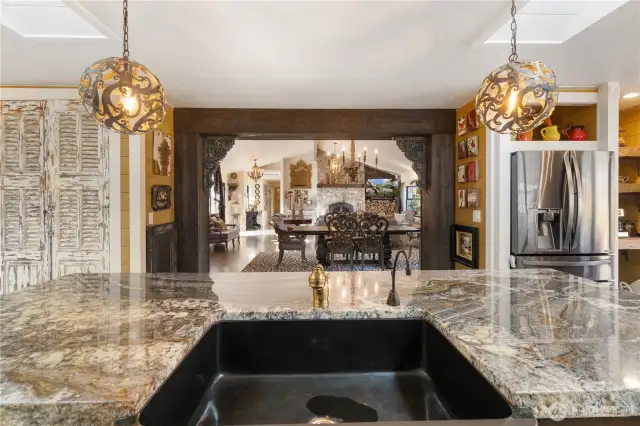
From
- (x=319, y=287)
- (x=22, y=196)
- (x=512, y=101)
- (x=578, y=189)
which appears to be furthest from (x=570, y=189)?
(x=22, y=196)

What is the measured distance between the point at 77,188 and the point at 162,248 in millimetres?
1007

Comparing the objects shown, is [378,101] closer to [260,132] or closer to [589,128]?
[260,132]

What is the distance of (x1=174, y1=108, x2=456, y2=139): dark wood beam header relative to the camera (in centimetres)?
435

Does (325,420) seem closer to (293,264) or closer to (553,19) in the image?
(553,19)

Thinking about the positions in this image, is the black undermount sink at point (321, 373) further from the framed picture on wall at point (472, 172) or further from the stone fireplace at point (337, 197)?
the stone fireplace at point (337, 197)

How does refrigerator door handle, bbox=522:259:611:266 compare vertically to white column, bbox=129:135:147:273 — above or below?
below

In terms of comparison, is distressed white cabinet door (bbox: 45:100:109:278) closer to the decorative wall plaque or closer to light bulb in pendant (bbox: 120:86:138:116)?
the decorative wall plaque

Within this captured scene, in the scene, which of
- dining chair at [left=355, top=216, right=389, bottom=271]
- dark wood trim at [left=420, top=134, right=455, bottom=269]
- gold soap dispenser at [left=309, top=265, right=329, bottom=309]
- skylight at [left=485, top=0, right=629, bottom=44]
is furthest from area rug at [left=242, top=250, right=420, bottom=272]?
gold soap dispenser at [left=309, top=265, right=329, bottom=309]

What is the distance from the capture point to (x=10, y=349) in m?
0.94

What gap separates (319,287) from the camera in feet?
4.29

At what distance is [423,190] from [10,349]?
4219mm

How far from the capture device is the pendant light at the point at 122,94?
1.53m

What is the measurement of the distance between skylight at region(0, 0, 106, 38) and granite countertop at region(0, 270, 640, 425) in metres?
1.61

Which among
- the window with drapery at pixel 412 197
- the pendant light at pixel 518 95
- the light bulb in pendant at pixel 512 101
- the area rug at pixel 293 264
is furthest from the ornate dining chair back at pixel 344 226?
the window with drapery at pixel 412 197
